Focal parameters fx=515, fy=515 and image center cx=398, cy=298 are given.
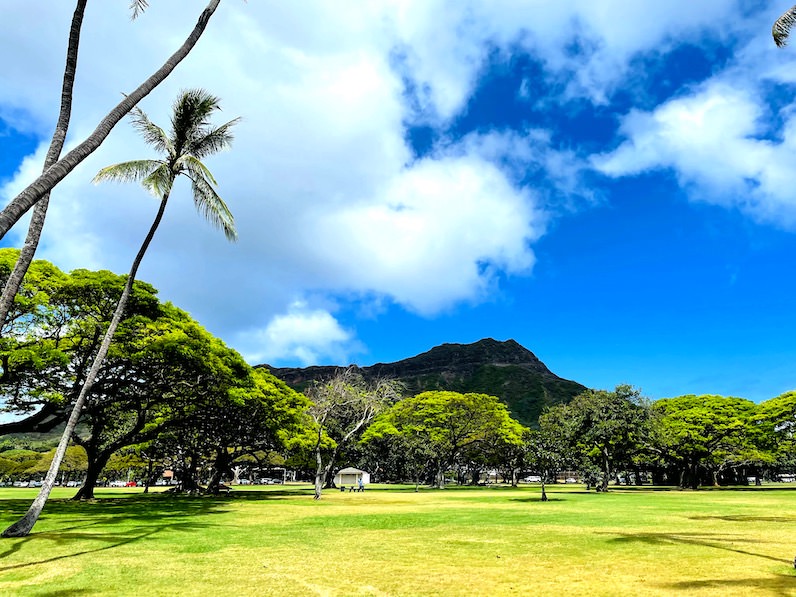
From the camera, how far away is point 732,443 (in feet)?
176

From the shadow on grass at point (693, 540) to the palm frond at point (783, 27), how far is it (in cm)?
1181

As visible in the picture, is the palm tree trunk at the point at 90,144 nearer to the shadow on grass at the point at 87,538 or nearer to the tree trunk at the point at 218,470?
the shadow on grass at the point at 87,538

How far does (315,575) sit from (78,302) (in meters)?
18.7

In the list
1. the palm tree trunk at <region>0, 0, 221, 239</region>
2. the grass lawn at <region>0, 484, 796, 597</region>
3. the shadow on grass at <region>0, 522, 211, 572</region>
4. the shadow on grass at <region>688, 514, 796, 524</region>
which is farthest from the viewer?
the shadow on grass at <region>688, 514, 796, 524</region>

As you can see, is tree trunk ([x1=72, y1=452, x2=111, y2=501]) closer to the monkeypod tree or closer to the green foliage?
the monkeypod tree

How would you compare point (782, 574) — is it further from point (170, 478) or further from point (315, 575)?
point (170, 478)

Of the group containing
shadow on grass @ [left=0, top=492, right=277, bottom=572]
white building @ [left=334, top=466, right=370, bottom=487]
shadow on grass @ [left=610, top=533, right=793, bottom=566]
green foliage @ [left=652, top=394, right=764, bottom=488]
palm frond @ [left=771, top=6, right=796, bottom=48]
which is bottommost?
white building @ [left=334, top=466, right=370, bottom=487]

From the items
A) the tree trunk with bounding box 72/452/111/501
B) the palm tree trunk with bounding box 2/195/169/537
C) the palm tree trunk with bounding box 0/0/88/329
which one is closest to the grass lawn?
the palm tree trunk with bounding box 2/195/169/537

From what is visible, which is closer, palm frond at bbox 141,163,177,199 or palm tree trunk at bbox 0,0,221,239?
palm tree trunk at bbox 0,0,221,239

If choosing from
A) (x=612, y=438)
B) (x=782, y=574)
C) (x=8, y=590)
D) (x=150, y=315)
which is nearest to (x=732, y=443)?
(x=612, y=438)

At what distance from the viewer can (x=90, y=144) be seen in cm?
914

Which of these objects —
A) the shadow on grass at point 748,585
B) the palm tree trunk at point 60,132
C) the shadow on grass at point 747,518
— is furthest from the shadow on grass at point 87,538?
the shadow on grass at point 747,518

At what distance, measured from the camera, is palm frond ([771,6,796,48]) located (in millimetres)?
11680

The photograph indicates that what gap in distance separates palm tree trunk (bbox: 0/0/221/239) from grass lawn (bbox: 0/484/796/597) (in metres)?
6.07
